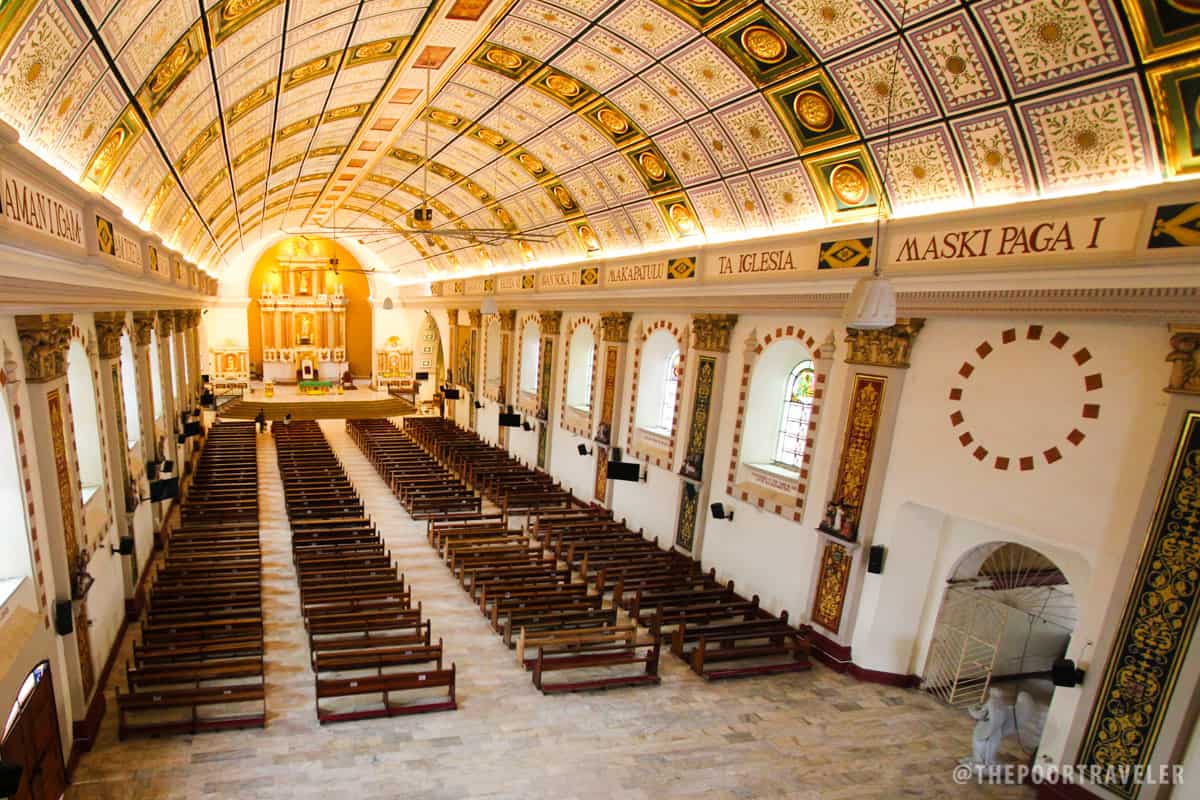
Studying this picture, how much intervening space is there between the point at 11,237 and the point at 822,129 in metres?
9.69

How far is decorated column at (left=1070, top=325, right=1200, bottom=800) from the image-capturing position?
6.51 metres

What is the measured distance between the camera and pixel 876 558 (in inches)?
389

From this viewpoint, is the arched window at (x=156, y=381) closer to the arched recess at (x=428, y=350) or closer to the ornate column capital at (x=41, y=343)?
the ornate column capital at (x=41, y=343)

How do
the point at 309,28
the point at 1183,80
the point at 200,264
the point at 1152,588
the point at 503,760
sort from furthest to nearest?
the point at 200,264
the point at 309,28
the point at 503,760
the point at 1152,588
the point at 1183,80

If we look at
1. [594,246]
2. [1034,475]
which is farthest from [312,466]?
[1034,475]

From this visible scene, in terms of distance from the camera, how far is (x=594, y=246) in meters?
17.8

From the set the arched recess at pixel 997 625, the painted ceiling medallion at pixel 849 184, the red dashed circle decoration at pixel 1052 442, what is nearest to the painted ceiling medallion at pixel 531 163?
the painted ceiling medallion at pixel 849 184

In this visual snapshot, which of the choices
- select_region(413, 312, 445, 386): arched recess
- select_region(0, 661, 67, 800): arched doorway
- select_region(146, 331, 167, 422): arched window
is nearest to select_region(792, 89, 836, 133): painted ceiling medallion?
select_region(0, 661, 67, 800): arched doorway

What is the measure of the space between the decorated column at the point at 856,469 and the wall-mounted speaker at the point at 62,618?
10165mm

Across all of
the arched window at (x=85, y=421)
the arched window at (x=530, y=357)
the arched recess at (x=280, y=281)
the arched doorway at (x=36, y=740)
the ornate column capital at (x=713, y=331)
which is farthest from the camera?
the arched recess at (x=280, y=281)

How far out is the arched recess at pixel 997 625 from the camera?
9875 mm

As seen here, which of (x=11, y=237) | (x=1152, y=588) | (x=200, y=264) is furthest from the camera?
(x=200, y=264)

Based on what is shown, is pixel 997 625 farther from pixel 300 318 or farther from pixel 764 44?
pixel 300 318

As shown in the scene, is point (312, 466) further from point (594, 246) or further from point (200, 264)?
point (594, 246)
